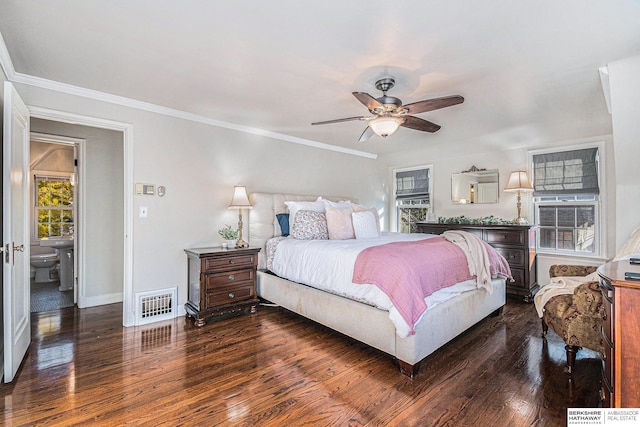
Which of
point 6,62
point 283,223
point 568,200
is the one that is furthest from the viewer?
point 568,200

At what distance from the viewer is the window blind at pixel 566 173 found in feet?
13.6

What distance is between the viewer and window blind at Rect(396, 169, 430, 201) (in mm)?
5957

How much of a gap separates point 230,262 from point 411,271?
2125 mm

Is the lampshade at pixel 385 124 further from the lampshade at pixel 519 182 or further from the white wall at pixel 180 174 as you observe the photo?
the lampshade at pixel 519 182

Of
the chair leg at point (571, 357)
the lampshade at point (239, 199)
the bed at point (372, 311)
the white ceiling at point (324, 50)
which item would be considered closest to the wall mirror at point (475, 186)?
the white ceiling at point (324, 50)

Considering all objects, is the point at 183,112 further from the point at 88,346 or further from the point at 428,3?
the point at 428,3

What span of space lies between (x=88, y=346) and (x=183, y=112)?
2646mm

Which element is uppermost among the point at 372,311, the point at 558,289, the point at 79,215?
the point at 79,215

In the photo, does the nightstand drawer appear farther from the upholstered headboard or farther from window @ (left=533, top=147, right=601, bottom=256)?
window @ (left=533, top=147, right=601, bottom=256)

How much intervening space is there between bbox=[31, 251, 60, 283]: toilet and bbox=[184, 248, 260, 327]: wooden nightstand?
126 inches

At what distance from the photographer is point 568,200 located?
4.39 metres

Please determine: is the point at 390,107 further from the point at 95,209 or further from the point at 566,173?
the point at 95,209

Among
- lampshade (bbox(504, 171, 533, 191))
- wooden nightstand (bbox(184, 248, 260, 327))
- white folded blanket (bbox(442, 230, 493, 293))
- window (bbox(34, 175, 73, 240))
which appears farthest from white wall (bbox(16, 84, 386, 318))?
window (bbox(34, 175, 73, 240))

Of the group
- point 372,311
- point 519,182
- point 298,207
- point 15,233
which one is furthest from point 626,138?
point 15,233
